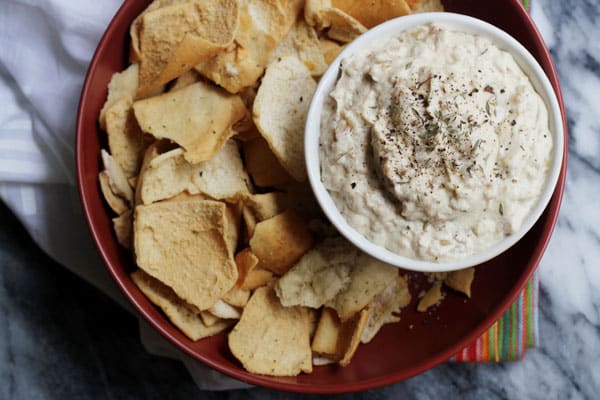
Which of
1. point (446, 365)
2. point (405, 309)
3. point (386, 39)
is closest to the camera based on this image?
point (386, 39)

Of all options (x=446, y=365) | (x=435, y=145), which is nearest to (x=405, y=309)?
(x=446, y=365)

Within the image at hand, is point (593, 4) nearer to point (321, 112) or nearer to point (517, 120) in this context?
point (517, 120)

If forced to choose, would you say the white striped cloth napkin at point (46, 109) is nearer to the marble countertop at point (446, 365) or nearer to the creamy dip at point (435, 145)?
the marble countertop at point (446, 365)

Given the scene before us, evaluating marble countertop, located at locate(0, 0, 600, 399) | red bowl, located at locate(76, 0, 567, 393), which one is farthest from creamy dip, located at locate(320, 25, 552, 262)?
marble countertop, located at locate(0, 0, 600, 399)

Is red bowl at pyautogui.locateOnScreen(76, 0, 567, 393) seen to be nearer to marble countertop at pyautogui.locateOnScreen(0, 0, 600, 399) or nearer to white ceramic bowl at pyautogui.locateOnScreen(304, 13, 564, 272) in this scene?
white ceramic bowl at pyautogui.locateOnScreen(304, 13, 564, 272)

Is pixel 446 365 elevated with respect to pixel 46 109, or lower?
lower

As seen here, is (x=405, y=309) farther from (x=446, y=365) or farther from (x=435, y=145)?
(x=435, y=145)
